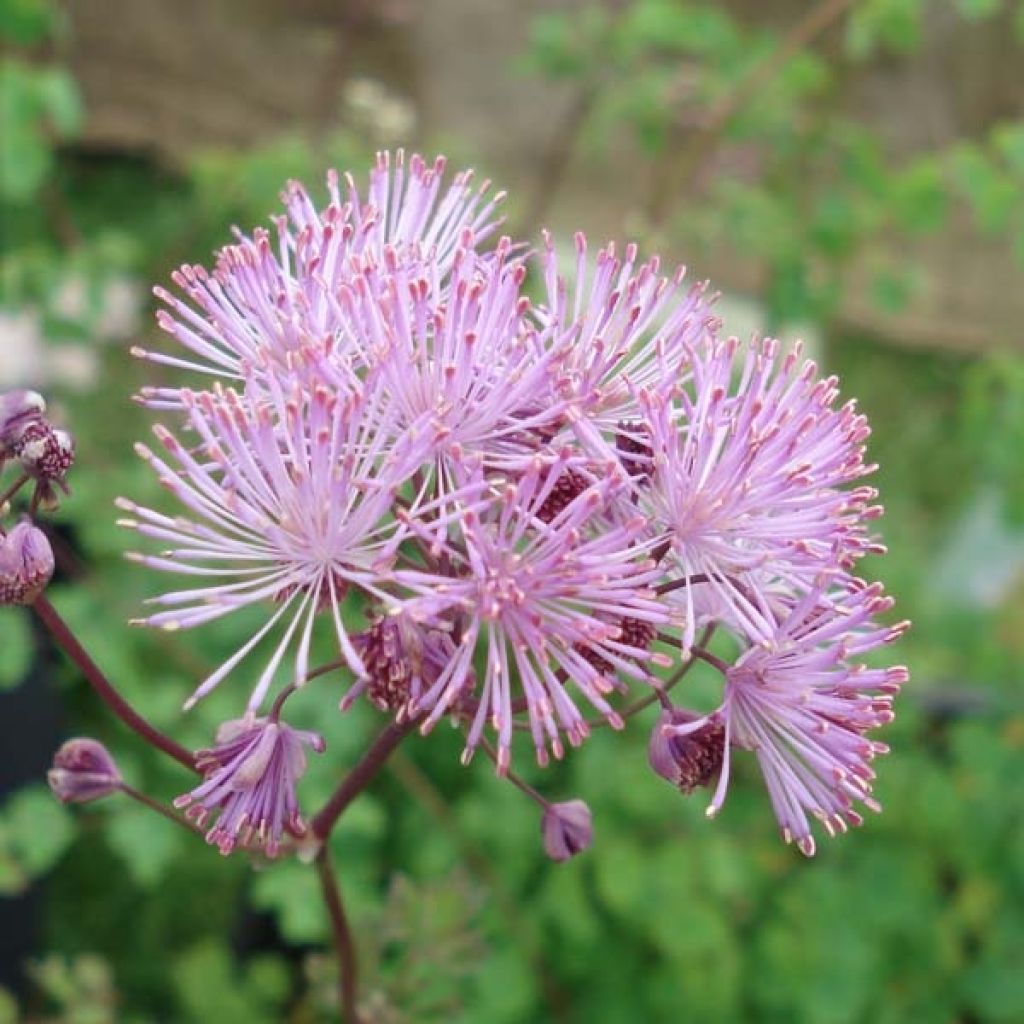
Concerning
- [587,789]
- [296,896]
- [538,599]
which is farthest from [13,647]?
[538,599]

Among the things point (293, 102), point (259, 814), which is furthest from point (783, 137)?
point (293, 102)

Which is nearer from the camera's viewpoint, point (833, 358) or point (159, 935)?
point (159, 935)

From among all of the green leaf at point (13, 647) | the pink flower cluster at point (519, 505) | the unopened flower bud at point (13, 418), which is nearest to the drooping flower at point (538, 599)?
the pink flower cluster at point (519, 505)

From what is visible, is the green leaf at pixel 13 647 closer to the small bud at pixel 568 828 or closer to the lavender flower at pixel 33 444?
the lavender flower at pixel 33 444

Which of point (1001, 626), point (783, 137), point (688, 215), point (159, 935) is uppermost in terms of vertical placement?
point (783, 137)

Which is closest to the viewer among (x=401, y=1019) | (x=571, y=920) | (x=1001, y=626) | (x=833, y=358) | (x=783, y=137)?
(x=401, y=1019)

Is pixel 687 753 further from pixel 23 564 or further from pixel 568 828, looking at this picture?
pixel 23 564

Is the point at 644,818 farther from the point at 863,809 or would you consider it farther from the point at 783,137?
the point at 783,137
